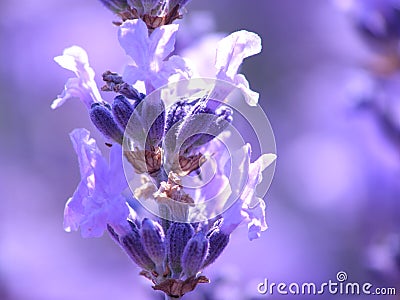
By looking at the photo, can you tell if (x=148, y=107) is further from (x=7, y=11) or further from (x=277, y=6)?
(x=277, y=6)

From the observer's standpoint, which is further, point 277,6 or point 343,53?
point 277,6

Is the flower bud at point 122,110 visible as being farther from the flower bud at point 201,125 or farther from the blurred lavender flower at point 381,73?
the blurred lavender flower at point 381,73

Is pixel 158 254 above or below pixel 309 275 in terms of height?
below

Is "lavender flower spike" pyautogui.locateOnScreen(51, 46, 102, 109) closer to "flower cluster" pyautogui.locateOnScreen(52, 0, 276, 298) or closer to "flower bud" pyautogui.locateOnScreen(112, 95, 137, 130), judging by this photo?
"flower cluster" pyautogui.locateOnScreen(52, 0, 276, 298)

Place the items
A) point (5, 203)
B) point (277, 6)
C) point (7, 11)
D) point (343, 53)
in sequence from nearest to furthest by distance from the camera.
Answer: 1. point (5, 203)
2. point (7, 11)
3. point (343, 53)
4. point (277, 6)

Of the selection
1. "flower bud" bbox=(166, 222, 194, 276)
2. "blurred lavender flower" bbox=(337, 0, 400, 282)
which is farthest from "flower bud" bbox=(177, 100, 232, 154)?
"blurred lavender flower" bbox=(337, 0, 400, 282)

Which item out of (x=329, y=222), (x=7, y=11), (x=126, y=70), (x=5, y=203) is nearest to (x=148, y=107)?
(x=126, y=70)

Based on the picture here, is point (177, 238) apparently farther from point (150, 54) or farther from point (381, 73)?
point (381, 73)
